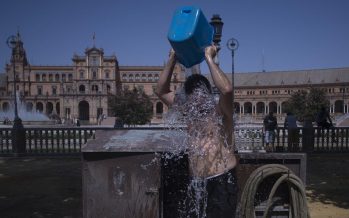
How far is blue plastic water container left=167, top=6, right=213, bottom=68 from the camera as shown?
3086 millimetres

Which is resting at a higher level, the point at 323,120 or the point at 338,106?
the point at 338,106

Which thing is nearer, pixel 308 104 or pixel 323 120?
pixel 323 120

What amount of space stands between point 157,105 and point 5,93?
1744 inches

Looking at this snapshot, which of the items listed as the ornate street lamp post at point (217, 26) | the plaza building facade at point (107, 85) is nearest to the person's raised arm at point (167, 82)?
the ornate street lamp post at point (217, 26)

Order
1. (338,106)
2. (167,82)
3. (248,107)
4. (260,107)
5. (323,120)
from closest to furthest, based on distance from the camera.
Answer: (167,82) → (323,120) → (338,106) → (260,107) → (248,107)

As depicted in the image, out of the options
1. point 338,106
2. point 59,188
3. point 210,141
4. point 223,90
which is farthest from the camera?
point 338,106

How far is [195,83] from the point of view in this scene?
3242mm

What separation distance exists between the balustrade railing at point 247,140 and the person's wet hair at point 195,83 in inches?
362

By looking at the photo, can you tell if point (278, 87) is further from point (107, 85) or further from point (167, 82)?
point (167, 82)

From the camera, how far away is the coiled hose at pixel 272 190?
3711 millimetres

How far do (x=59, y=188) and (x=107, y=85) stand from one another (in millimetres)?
92492

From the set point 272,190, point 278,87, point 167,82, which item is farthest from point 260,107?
point 167,82

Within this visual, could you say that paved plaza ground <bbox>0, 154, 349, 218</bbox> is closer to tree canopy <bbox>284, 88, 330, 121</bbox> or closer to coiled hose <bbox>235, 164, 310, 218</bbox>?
coiled hose <bbox>235, 164, 310, 218</bbox>

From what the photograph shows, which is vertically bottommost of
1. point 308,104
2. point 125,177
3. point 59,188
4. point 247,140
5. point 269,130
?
point 59,188
